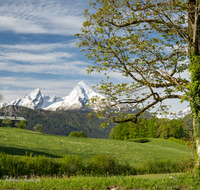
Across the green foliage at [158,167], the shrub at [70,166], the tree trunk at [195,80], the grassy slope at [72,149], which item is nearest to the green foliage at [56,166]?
the shrub at [70,166]

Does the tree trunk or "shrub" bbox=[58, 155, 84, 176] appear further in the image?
"shrub" bbox=[58, 155, 84, 176]

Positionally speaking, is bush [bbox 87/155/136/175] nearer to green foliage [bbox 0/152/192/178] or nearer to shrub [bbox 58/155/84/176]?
green foliage [bbox 0/152/192/178]

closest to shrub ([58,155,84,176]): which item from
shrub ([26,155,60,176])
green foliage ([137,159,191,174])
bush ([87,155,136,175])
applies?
shrub ([26,155,60,176])

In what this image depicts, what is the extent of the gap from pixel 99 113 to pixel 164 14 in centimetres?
597

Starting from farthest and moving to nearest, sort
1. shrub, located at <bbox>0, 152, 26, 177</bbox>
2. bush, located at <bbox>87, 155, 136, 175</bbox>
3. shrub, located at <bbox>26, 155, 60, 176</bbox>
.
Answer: bush, located at <bbox>87, 155, 136, 175</bbox> < shrub, located at <bbox>26, 155, 60, 176</bbox> < shrub, located at <bbox>0, 152, 26, 177</bbox>

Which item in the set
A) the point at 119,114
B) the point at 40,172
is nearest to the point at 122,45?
the point at 119,114

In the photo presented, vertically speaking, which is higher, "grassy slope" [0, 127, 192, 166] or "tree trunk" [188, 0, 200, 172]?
"tree trunk" [188, 0, 200, 172]

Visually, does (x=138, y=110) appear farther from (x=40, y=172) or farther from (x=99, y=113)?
(x=40, y=172)

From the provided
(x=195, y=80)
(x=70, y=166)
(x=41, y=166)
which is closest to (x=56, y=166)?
(x=70, y=166)

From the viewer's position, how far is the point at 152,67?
11.0m

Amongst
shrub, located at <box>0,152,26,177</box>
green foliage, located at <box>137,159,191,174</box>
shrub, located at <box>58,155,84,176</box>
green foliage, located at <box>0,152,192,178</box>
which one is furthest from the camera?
green foliage, located at <box>137,159,191,174</box>

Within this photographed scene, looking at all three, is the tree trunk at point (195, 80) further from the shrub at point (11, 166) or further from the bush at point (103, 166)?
the shrub at point (11, 166)

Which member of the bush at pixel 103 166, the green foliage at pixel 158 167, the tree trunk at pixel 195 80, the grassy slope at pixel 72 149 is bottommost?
the grassy slope at pixel 72 149

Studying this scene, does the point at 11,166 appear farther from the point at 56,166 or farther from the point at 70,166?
the point at 70,166
